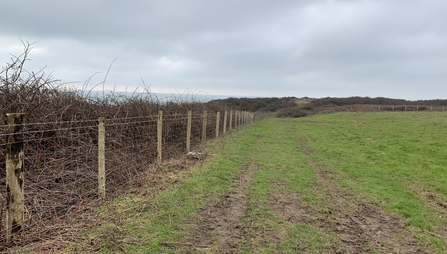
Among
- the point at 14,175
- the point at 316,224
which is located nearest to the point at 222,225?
the point at 316,224

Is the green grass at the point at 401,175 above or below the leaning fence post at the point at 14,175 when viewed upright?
below

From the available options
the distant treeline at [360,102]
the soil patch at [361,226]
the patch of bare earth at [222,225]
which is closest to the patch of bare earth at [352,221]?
the soil patch at [361,226]

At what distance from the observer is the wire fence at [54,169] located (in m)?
3.08

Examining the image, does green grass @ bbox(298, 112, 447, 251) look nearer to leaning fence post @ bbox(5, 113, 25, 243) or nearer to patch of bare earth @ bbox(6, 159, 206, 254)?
patch of bare earth @ bbox(6, 159, 206, 254)

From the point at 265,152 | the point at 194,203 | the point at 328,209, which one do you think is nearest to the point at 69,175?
the point at 194,203

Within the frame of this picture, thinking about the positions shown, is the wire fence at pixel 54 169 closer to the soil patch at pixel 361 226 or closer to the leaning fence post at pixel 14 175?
the leaning fence post at pixel 14 175

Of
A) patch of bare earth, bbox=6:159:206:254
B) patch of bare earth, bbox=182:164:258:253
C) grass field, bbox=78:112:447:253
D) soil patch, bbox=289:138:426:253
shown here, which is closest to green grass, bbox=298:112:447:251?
grass field, bbox=78:112:447:253

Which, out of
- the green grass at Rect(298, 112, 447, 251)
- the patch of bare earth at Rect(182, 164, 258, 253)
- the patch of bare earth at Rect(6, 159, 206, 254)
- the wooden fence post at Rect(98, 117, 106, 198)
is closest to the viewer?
the patch of bare earth at Rect(6, 159, 206, 254)

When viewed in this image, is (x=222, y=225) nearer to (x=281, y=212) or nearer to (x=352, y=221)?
(x=281, y=212)

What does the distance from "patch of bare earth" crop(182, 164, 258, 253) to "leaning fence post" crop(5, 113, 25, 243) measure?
73.7 inches

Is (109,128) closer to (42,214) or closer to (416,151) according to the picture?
(42,214)

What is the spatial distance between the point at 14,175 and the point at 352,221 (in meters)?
4.25

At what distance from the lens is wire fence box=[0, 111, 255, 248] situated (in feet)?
10.1

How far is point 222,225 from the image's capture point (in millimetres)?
3854
